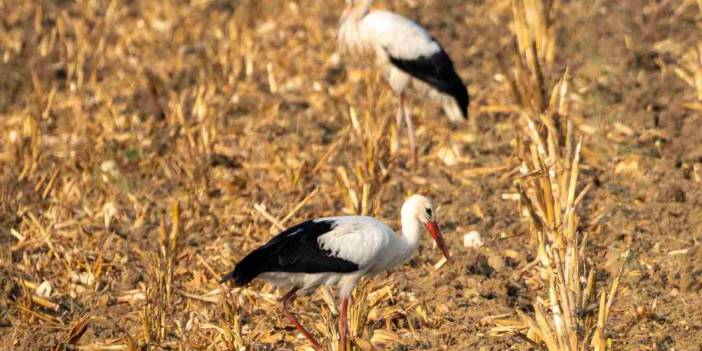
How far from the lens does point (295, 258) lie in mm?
6816

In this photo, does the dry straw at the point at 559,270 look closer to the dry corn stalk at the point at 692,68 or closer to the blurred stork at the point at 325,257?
the blurred stork at the point at 325,257

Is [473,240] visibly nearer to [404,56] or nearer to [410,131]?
[410,131]

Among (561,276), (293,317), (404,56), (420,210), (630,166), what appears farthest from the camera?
(404,56)

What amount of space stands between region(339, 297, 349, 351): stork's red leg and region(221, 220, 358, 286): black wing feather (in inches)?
7.3

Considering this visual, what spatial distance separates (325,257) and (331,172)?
2812mm

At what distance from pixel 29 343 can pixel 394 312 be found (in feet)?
6.66

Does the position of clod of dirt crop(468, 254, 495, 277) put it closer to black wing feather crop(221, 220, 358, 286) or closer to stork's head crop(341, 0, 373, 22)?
black wing feather crop(221, 220, 358, 286)

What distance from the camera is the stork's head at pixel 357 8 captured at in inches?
423

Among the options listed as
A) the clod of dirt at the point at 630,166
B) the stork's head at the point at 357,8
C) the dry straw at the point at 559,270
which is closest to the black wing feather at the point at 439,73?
the stork's head at the point at 357,8

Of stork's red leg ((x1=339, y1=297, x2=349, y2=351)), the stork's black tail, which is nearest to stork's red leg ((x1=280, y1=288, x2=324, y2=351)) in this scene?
stork's red leg ((x1=339, y1=297, x2=349, y2=351))

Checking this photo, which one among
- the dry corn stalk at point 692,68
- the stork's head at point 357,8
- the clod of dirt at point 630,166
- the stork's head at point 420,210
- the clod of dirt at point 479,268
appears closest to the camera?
the stork's head at point 420,210

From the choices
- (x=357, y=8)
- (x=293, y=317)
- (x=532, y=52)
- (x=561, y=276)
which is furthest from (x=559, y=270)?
(x=357, y=8)

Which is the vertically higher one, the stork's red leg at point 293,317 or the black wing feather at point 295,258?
the black wing feather at point 295,258

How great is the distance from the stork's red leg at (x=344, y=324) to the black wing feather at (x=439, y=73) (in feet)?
11.6
